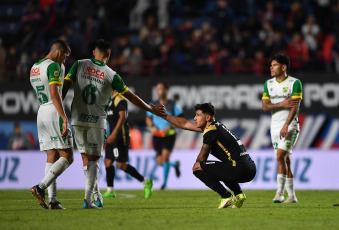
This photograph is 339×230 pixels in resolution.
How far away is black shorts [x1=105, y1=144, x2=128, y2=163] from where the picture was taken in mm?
13281

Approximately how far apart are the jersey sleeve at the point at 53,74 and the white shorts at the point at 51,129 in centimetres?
40

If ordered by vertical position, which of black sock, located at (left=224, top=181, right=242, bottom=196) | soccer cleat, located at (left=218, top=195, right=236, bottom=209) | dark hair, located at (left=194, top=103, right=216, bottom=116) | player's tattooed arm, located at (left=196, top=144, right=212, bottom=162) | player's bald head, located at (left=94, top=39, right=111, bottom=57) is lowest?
soccer cleat, located at (left=218, top=195, right=236, bottom=209)

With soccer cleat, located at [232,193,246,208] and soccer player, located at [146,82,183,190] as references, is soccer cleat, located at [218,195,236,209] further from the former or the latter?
soccer player, located at [146,82,183,190]

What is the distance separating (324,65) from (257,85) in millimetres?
2018

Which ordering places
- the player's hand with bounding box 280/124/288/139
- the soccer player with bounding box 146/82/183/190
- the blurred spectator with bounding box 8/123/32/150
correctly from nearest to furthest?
the player's hand with bounding box 280/124/288/139 < the soccer player with bounding box 146/82/183/190 < the blurred spectator with bounding box 8/123/32/150

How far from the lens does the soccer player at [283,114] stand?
35.6 ft

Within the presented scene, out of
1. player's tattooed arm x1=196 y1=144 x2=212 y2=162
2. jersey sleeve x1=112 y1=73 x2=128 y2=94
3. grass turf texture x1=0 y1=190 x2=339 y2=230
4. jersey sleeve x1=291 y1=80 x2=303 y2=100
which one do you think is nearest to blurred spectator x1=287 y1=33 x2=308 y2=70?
jersey sleeve x1=291 y1=80 x2=303 y2=100

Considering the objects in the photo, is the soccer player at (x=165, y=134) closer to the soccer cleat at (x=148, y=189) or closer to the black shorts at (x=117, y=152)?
the black shorts at (x=117, y=152)

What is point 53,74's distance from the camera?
29.7ft

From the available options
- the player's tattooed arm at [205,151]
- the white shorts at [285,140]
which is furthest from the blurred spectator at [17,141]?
the player's tattooed arm at [205,151]

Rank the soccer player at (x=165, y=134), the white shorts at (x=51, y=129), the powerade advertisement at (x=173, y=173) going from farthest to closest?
the powerade advertisement at (x=173, y=173) < the soccer player at (x=165, y=134) < the white shorts at (x=51, y=129)

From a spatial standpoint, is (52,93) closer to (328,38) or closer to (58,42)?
(58,42)

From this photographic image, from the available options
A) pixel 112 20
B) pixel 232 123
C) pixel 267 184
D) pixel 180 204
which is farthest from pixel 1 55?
pixel 180 204

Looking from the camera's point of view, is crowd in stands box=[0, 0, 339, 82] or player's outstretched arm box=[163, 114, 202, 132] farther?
crowd in stands box=[0, 0, 339, 82]
